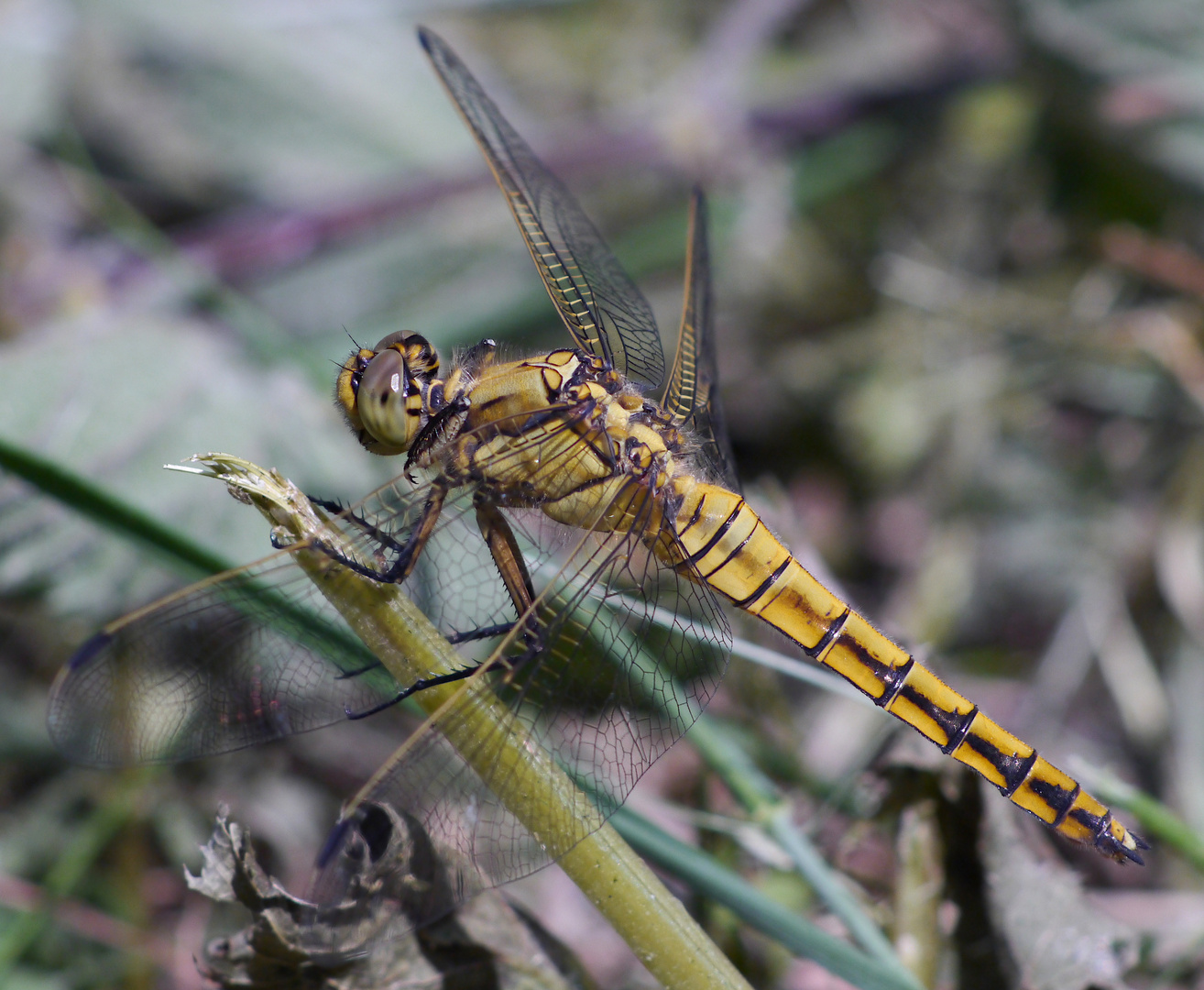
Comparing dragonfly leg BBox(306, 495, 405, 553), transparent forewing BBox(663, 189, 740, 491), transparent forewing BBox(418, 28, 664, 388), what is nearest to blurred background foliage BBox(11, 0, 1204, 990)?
transparent forewing BBox(663, 189, 740, 491)

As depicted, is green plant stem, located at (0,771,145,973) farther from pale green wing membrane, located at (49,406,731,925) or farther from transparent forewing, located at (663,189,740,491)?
transparent forewing, located at (663,189,740,491)

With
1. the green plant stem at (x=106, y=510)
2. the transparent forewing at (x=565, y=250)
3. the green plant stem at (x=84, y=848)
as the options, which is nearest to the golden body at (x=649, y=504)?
the transparent forewing at (x=565, y=250)

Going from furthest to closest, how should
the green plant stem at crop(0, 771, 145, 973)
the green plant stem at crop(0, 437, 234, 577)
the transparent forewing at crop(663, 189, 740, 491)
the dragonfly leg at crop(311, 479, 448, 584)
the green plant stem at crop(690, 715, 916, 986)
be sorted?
the transparent forewing at crop(663, 189, 740, 491), the green plant stem at crop(0, 771, 145, 973), the green plant stem at crop(0, 437, 234, 577), the green plant stem at crop(690, 715, 916, 986), the dragonfly leg at crop(311, 479, 448, 584)

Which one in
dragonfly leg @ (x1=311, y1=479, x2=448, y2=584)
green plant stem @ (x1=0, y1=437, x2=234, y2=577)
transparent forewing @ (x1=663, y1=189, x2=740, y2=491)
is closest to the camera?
dragonfly leg @ (x1=311, y1=479, x2=448, y2=584)

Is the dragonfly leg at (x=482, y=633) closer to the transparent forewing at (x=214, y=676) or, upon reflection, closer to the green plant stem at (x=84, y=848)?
the transparent forewing at (x=214, y=676)

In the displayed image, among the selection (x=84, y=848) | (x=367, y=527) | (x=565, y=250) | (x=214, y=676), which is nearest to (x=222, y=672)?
(x=214, y=676)

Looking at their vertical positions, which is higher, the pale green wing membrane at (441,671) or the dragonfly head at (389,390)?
the dragonfly head at (389,390)

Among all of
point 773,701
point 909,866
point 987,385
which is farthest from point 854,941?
point 987,385

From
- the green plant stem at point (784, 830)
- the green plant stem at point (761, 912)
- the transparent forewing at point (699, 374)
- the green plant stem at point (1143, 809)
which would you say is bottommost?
the green plant stem at point (761, 912)
